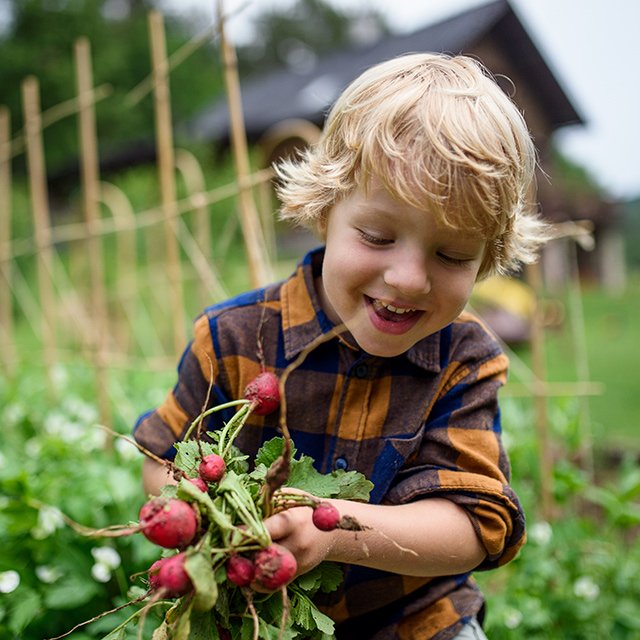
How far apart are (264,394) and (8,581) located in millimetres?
950

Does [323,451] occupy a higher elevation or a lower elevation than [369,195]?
lower

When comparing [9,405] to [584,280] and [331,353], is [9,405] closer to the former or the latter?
[331,353]

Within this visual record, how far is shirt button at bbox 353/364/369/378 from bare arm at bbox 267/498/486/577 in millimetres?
227

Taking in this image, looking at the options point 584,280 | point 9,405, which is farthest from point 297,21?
point 9,405

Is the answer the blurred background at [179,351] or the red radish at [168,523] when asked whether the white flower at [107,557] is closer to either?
the blurred background at [179,351]

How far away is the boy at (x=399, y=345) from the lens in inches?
42.1

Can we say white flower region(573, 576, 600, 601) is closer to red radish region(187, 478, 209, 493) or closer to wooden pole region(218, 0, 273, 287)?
wooden pole region(218, 0, 273, 287)

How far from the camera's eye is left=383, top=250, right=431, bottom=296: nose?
106 cm

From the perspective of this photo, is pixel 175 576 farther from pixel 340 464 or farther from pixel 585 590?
pixel 585 590

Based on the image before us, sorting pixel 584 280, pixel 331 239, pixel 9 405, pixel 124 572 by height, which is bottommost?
pixel 584 280

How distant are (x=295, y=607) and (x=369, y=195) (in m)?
0.57

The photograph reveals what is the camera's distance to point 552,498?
273 cm

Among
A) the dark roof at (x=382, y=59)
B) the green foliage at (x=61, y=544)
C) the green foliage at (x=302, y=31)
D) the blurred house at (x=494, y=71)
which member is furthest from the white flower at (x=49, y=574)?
the green foliage at (x=302, y=31)

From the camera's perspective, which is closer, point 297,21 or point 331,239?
point 331,239
